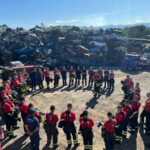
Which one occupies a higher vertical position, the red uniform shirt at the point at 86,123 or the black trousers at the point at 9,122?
the red uniform shirt at the point at 86,123

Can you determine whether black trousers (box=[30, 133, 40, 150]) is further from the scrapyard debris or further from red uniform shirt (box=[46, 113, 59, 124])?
the scrapyard debris

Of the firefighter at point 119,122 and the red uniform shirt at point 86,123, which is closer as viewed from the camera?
the red uniform shirt at point 86,123

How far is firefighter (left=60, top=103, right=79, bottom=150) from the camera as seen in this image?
13.2 m

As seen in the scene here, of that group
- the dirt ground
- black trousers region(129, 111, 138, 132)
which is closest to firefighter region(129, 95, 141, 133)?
black trousers region(129, 111, 138, 132)

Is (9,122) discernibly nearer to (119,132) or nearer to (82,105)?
(119,132)

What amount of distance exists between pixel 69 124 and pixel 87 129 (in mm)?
1024

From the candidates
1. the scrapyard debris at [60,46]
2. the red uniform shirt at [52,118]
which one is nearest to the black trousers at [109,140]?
the red uniform shirt at [52,118]

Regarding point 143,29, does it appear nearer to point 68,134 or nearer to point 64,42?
point 64,42

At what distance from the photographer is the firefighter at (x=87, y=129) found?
1257cm

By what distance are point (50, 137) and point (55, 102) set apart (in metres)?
7.89

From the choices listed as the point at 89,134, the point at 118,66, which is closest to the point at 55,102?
the point at 89,134

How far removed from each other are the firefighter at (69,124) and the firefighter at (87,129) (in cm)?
63

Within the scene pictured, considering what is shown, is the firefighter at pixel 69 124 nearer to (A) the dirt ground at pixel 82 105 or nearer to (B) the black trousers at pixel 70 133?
(B) the black trousers at pixel 70 133

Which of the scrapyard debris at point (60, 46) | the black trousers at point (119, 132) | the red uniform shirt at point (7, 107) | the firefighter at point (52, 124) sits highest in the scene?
the scrapyard debris at point (60, 46)
